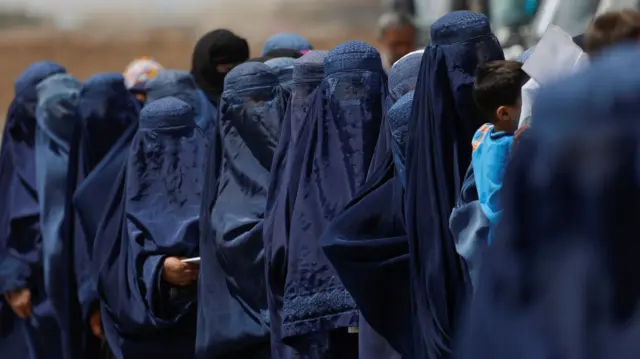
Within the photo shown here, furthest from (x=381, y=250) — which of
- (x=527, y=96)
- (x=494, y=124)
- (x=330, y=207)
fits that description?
(x=527, y=96)

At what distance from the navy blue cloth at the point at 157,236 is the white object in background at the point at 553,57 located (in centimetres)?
183

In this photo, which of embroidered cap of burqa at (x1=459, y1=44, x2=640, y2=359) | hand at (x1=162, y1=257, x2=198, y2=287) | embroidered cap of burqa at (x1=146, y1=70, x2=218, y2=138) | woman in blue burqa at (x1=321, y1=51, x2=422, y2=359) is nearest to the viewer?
embroidered cap of burqa at (x1=459, y1=44, x2=640, y2=359)

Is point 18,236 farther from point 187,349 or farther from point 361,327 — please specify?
point 361,327

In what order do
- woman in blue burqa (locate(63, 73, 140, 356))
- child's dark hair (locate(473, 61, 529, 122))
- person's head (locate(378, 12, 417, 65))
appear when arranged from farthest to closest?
person's head (locate(378, 12, 417, 65))
woman in blue burqa (locate(63, 73, 140, 356))
child's dark hair (locate(473, 61, 529, 122))

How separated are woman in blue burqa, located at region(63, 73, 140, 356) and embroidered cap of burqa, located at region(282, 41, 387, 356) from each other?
56.3 inches

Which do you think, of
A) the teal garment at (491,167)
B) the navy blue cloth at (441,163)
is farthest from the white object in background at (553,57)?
the navy blue cloth at (441,163)

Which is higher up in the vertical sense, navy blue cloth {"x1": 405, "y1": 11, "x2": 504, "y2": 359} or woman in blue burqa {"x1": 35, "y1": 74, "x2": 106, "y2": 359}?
navy blue cloth {"x1": 405, "y1": 11, "x2": 504, "y2": 359}

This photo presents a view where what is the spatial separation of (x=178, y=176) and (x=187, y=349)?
61 centimetres

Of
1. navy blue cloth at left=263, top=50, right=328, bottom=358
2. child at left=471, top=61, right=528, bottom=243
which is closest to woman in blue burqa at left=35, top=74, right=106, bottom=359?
navy blue cloth at left=263, top=50, right=328, bottom=358

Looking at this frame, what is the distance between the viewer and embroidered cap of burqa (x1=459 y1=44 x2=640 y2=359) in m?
1.55

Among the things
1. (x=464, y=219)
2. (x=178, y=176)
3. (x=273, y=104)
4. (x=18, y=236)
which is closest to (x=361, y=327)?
(x=464, y=219)

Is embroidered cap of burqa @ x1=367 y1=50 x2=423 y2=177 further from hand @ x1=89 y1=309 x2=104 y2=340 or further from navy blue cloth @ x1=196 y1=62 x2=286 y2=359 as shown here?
hand @ x1=89 y1=309 x2=104 y2=340

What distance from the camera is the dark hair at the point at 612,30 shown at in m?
2.59

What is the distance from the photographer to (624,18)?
2.66 m
